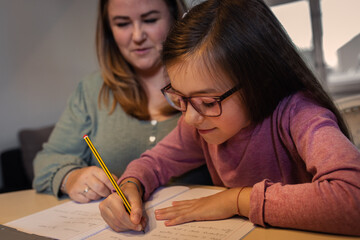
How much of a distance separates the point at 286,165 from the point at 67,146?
0.86m

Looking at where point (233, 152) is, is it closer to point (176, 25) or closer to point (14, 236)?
point (176, 25)

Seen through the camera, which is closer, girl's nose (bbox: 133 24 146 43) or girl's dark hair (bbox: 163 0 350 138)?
Answer: girl's dark hair (bbox: 163 0 350 138)

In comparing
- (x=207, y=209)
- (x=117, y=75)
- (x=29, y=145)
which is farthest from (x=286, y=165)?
(x=29, y=145)

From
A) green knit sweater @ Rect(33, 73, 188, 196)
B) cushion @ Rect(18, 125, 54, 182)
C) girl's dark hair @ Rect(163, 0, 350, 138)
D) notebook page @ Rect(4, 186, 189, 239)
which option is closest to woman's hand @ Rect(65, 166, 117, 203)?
notebook page @ Rect(4, 186, 189, 239)

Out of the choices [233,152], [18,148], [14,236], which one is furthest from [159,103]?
[18,148]

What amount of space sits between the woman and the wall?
1140 mm

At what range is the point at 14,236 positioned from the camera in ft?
2.80

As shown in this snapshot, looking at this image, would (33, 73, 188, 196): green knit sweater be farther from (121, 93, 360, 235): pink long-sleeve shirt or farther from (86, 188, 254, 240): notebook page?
(86, 188, 254, 240): notebook page

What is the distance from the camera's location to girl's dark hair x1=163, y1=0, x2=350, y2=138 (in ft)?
2.73

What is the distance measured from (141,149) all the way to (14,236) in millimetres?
612

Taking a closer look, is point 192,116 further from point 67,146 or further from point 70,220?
point 67,146

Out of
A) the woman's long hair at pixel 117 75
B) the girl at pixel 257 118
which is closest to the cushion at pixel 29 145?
the woman's long hair at pixel 117 75

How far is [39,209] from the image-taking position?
1.09 m

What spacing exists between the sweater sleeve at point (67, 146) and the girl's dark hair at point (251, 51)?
64cm
